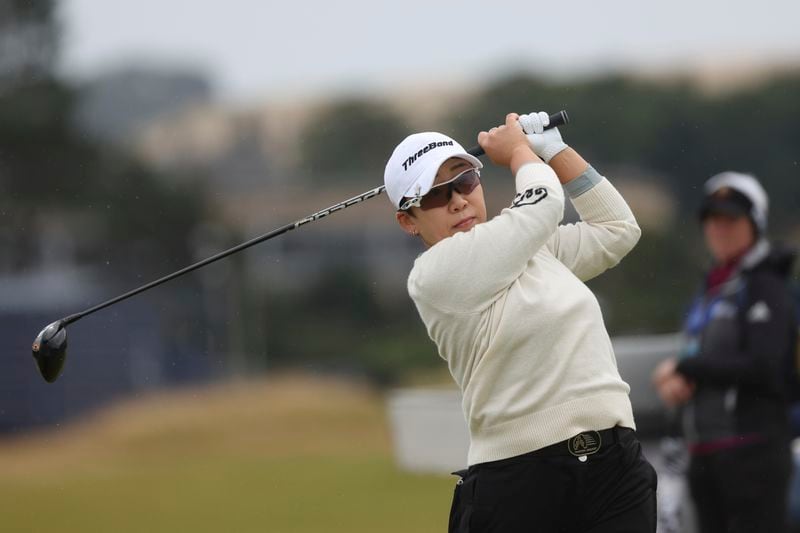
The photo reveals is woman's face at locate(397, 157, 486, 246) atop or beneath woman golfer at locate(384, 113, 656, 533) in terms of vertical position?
atop

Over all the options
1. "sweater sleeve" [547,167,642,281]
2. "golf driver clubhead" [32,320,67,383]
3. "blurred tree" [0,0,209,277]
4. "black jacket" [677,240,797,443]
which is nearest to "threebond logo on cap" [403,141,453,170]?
"sweater sleeve" [547,167,642,281]

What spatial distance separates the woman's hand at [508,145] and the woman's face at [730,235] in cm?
163

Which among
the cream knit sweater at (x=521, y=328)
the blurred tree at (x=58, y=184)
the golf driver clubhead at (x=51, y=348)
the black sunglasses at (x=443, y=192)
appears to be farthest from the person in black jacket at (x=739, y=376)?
the blurred tree at (x=58, y=184)

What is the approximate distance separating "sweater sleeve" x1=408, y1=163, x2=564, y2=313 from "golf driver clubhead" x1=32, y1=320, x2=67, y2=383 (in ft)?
3.16

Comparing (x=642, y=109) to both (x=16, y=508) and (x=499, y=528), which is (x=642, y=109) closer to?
(x=16, y=508)

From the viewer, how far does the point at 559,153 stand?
2691 mm

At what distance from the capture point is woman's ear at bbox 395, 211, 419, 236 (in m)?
2.59

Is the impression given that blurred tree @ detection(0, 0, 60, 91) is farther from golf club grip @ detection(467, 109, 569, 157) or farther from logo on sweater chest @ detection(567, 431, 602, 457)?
logo on sweater chest @ detection(567, 431, 602, 457)

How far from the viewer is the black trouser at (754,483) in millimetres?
3814

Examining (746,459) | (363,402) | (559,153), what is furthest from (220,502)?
(363,402)

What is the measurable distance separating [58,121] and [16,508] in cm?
698

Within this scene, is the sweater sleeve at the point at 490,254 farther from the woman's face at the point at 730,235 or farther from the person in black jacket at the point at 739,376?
the woman's face at the point at 730,235

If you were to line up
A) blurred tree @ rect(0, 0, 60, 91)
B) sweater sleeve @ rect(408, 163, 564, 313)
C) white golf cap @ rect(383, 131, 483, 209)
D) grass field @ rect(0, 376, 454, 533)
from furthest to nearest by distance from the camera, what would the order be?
1. blurred tree @ rect(0, 0, 60, 91)
2. grass field @ rect(0, 376, 454, 533)
3. white golf cap @ rect(383, 131, 483, 209)
4. sweater sleeve @ rect(408, 163, 564, 313)

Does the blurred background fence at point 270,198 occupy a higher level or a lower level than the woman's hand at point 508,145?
higher
